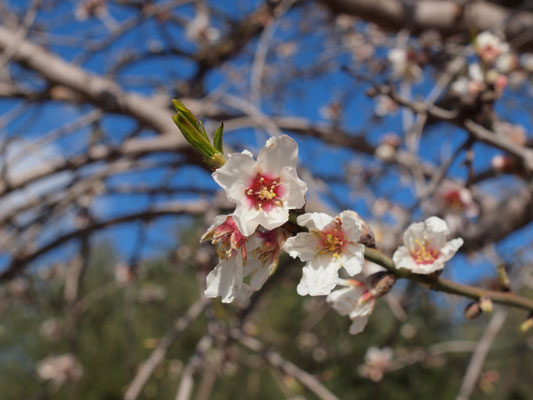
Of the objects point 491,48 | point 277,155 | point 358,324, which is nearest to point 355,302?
point 358,324

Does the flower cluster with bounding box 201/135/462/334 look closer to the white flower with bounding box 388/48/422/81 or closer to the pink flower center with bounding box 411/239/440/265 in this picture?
the pink flower center with bounding box 411/239/440/265

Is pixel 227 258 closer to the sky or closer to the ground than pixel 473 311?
closer to the sky

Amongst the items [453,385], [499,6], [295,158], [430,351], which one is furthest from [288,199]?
[453,385]

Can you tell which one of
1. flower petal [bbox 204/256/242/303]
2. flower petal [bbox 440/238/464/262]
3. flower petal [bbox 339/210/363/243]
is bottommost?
flower petal [bbox 440/238/464/262]

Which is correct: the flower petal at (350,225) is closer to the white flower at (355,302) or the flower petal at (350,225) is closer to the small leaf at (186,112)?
the white flower at (355,302)

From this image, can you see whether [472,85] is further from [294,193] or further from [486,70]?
[294,193]

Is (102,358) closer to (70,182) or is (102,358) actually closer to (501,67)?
(70,182)

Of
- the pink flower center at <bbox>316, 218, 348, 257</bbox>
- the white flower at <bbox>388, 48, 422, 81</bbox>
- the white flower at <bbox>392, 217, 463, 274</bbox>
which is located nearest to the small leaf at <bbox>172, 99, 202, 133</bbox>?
the pink flower center at <bbox>316, 218, 348, 257</bbox>
